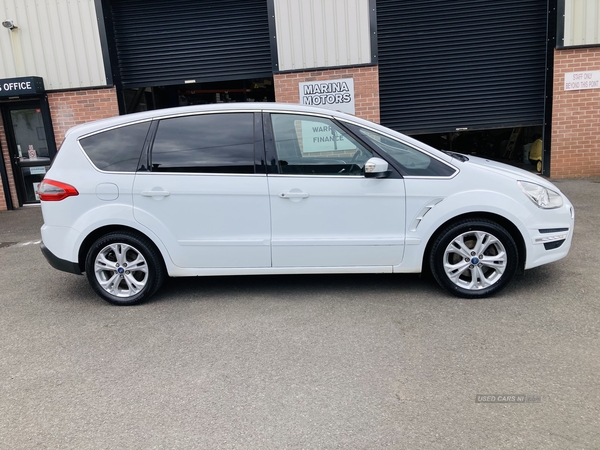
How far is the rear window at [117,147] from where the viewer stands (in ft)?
15.7

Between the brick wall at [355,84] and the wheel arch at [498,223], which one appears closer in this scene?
the wheel arch at [498,223]

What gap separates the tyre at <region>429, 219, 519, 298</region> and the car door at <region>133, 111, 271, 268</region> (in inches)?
60.7

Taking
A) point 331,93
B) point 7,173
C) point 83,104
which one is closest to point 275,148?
point 331,93

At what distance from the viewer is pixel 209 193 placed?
15.2 ft

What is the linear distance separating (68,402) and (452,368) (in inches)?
97.8

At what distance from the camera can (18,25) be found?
9.91 meters

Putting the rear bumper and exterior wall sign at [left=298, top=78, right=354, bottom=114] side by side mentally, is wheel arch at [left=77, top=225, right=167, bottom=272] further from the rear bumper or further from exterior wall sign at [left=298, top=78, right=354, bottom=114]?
exterior wall sign at [left=298, top=78, right=354, bottom=114]

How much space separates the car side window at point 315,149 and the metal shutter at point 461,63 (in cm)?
621

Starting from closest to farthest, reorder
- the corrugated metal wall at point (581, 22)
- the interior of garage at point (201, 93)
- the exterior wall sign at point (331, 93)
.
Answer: the corrugated metal wall at point (581, 22) < the exterior wall sign at point (331, 93) < the interior of garage at point (201, 93)

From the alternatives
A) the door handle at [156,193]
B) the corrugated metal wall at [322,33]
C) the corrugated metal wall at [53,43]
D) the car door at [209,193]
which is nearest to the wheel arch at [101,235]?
the car door at [209,193]

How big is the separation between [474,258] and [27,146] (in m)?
9.61

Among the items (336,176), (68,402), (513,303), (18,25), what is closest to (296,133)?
(336,176)

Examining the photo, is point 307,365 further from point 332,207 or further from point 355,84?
point 355,84

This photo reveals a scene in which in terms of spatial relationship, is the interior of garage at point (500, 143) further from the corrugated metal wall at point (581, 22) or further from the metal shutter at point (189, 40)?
the metal shutter at point (189, 40)
